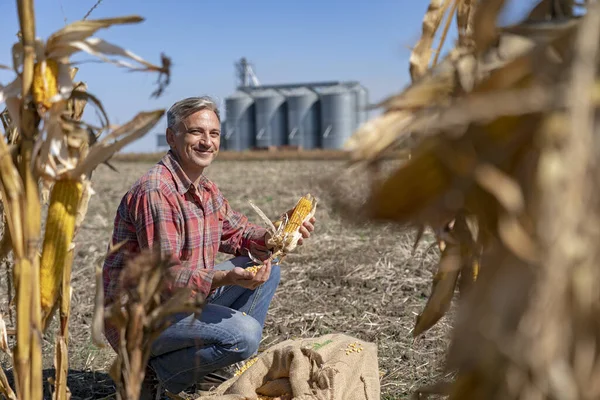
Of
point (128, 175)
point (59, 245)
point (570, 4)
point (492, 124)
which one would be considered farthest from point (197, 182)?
point (128, 175)

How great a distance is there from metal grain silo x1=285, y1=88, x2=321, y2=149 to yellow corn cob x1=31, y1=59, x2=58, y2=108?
2827 cm

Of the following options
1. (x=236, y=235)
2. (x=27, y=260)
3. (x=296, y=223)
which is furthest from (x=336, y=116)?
(x=27, y=260)

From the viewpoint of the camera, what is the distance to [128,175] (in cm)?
1614

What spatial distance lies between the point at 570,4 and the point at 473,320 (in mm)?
804

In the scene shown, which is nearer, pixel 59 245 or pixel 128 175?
pixel 59 245

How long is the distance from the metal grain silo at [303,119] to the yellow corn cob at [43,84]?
28265 millimetres

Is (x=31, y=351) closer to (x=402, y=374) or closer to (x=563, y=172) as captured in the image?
(x=563, y=172)

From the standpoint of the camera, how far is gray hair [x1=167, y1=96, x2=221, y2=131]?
3.00m

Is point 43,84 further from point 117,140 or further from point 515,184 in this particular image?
point 515,184

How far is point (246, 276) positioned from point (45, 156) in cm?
116

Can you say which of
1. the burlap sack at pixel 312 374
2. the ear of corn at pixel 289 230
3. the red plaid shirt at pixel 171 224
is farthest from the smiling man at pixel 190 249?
the ear of corn at pixel 289 230

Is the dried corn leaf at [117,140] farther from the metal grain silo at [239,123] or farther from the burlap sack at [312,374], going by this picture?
the metal grain silo at [239,123]

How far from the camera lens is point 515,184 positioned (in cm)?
107

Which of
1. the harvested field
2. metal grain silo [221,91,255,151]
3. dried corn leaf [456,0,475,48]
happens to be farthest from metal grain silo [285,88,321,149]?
dried corn leaf [456,0,475,48]
